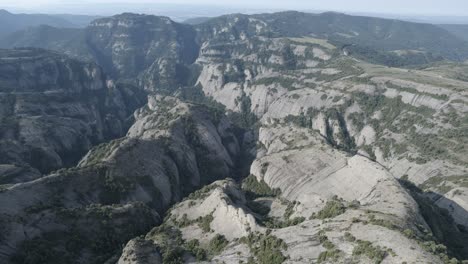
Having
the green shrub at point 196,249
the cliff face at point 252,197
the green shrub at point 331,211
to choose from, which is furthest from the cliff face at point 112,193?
the green shrub at point 331,211

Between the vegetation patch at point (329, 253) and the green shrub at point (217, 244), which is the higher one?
the vegetation patch at point (329, 253)

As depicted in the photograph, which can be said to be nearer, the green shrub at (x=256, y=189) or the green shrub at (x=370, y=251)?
the green shrub at (x=370, y=251)

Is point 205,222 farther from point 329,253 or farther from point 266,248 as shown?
point 329,253

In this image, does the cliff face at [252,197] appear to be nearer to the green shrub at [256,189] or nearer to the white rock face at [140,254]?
the white rock face at [140,254]

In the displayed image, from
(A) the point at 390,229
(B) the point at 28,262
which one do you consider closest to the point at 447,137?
(A) the point at 390,229

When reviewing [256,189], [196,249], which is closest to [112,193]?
[196,249]

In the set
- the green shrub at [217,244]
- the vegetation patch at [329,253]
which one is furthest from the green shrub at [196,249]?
the vegetation patch at [329,253]

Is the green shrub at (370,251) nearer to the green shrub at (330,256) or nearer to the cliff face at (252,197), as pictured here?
the cliff face at (252,197)

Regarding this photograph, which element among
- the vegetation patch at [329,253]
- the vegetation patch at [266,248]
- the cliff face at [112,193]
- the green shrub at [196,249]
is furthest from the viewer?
the cliff face at [112,193]

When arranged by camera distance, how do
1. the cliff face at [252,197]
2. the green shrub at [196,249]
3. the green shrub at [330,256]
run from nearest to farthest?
the green shrub at [330,256]
the cliff face at [252,197]
the green shrub at [196,249]

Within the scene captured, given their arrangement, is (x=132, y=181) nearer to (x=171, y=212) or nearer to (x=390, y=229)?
(x=171, y=212)

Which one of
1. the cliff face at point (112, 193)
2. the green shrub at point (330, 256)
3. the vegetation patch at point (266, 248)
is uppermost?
the green shrub at point (330, 256)
